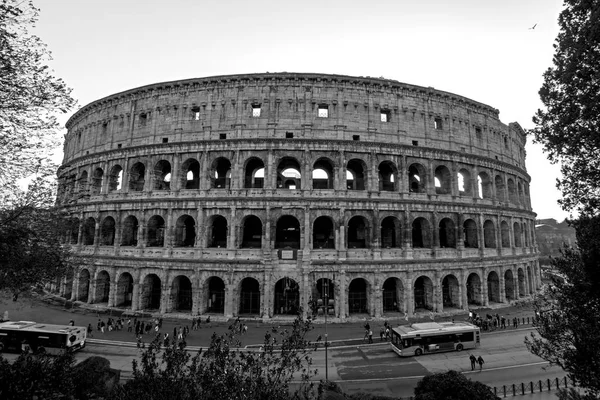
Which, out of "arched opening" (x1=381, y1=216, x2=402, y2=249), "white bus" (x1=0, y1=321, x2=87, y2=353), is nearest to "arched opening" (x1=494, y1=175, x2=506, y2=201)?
"arched opening" (x1=381, y1=216, x2=402, y2=249)

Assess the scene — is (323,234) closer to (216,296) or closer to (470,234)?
(216,296)

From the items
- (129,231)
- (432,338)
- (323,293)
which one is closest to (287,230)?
(323,293)

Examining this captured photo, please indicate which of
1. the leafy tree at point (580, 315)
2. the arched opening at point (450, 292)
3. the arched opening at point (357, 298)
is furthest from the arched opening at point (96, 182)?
the leafy tree at point (580, 315)

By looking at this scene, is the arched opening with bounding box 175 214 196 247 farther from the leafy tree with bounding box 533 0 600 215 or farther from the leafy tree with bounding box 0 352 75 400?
the leafy tree with bounding box 533 0 600 215

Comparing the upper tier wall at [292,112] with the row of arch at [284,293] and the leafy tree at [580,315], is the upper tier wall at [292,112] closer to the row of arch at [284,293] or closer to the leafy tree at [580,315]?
the row of arch at [284,293]

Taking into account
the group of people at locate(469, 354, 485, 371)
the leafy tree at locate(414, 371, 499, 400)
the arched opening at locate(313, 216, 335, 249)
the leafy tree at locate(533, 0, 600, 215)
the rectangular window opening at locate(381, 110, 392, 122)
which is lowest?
the group of people at locate(469, 354, 485, 371)
